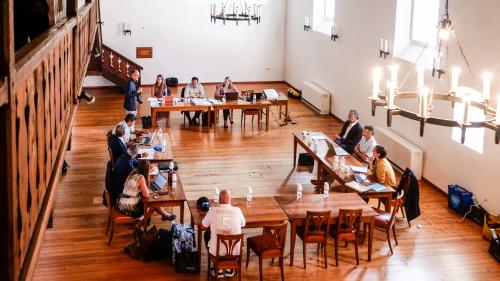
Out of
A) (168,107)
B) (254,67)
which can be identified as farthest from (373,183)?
(254,67)

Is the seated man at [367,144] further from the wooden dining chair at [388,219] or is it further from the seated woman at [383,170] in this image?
the wooden dining chair at [388,219]

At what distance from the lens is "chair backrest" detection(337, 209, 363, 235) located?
26.7ft

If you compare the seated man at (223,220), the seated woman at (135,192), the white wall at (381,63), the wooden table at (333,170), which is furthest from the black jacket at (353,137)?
the seated man at (223,220)

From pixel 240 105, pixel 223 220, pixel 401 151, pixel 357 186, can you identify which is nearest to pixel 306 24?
pixel 240 105

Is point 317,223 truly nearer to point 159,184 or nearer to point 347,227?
point 347,227

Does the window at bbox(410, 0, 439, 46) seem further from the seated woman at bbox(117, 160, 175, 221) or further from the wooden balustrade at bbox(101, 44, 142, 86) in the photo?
the wooden balustrade at bbox(101, 44, 142, 86)

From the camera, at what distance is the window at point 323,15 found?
17.3m

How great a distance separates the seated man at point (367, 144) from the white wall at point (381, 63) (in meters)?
1.33

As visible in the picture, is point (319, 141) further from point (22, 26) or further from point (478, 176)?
point (22, 26)

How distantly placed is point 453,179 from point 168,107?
20.6ft

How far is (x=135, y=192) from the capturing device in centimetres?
866

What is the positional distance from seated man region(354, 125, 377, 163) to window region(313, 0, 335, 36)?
→ 22.3 feet

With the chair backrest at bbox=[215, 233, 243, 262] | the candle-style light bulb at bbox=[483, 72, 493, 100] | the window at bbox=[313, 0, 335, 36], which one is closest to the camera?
the candle-style light bulb at bbox=[483, 72, 493, 100]

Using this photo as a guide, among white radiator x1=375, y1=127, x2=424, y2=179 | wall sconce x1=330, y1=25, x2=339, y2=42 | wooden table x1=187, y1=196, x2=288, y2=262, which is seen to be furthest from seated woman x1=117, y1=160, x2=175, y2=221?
wall sconce x1=330, y1=25, x2=339, y2=42
